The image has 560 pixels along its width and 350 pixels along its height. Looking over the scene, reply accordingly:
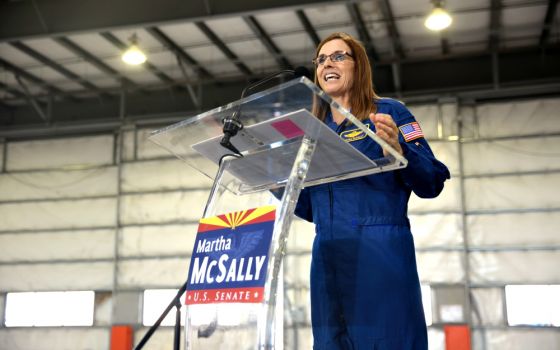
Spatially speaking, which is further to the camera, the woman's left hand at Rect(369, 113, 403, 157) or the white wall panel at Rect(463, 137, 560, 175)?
the white wall panel at Rect(463, 137, 560, 175)

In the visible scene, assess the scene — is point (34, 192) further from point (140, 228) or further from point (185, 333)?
point (185, 333)

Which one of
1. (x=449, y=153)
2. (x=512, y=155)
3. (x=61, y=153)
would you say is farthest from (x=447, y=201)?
Answer: (x=61, y=153)

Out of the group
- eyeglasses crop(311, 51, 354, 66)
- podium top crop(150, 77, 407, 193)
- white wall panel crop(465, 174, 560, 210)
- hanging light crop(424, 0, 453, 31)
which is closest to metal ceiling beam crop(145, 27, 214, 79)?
hanging light crop(424, 0, 453, 31)

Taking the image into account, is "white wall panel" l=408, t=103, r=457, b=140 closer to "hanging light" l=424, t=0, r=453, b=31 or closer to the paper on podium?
"hanging light" l=424, t=0, r=453, b=31

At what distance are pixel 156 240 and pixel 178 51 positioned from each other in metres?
3.31

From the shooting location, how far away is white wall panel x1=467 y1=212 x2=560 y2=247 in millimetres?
9633

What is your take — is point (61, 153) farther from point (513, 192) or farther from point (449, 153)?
point (513, 192)

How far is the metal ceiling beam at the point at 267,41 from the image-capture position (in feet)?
30.8

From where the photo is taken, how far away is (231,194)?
5.13 ft

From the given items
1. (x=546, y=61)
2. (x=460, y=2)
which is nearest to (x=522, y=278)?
(x=546, y=61)

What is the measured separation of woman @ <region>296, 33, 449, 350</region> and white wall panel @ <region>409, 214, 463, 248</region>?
27.8 ft

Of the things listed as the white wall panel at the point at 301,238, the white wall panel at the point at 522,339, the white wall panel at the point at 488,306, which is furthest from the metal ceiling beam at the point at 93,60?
the white wall panel at the point at 522,339

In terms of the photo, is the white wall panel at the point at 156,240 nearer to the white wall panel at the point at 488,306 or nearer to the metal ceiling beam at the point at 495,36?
the white wall panel at the point at 488,306

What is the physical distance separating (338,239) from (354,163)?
0.20m
